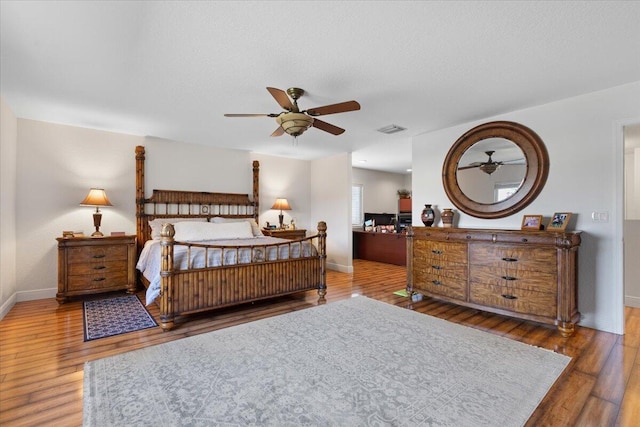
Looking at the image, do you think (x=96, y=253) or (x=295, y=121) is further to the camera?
(x=96, y=253)

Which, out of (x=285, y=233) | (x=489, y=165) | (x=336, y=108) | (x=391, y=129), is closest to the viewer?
(x=336, y=108)

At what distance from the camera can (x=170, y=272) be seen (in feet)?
10.2

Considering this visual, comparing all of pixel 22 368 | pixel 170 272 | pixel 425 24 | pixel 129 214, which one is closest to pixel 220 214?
pixel 129 214

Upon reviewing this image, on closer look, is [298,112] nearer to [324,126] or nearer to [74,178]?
[324,126]

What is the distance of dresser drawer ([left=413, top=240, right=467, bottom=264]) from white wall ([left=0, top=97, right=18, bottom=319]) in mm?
5112

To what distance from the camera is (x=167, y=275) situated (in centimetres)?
310

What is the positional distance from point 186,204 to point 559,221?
548 cm

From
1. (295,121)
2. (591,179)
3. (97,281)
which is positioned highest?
(295,121)

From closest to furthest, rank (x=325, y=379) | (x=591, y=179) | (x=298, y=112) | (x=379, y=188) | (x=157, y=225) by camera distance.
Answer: (x=325, y=379)
(x=298, y=112)
(x=591, y=179)
(x=157, y=225)
(x=379, y=188)

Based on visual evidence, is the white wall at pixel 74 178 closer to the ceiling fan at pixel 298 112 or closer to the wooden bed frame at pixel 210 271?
the wooden bed frame at pixel 210 271

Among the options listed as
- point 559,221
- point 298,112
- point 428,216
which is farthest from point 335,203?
point 559,221

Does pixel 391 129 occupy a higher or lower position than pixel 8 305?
higher

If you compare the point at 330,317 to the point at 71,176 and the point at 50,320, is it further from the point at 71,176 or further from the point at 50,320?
the point at 71,176

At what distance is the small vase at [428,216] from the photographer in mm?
4430
